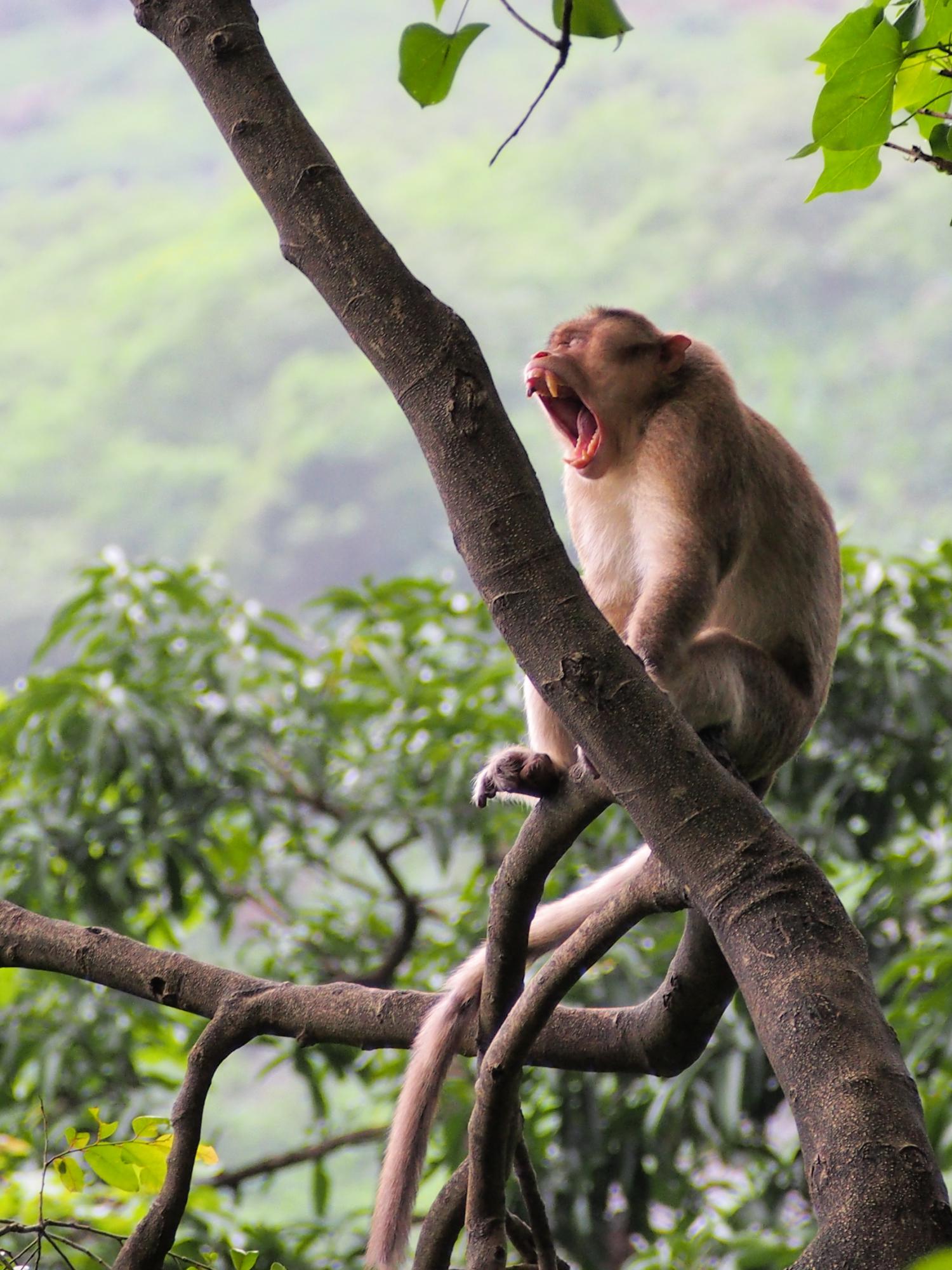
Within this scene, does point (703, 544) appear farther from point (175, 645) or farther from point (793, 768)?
point (175, 645)

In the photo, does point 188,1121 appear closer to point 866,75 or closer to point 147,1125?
point 147,1125

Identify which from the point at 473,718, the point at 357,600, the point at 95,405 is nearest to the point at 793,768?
the point at 473,718

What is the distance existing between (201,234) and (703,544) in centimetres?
1240

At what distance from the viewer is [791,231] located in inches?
519

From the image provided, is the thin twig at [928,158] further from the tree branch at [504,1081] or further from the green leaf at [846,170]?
the tree branch at [504,1081]

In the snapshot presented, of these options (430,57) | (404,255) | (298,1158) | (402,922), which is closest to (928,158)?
(430,57)

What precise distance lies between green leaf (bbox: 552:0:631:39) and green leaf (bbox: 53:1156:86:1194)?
3.24 feet

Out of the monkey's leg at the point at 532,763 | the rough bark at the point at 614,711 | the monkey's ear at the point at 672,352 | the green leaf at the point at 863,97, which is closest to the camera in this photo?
the rough bark at the point at 614,711

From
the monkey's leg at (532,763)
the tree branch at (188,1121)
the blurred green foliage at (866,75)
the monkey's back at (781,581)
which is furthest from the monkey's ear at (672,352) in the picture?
the tree branch at (188,1121)

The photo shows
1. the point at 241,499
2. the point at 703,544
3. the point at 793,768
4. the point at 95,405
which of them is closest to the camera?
the point at 703,544

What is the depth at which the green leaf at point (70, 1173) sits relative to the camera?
3.60 ft

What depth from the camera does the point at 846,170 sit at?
39.6 inches

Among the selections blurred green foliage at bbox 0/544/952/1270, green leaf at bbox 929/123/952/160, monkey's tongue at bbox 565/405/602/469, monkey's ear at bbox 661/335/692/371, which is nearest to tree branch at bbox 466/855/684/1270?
green leaf at bbox 929/123/952/160

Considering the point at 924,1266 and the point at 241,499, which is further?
the point at 241,499
